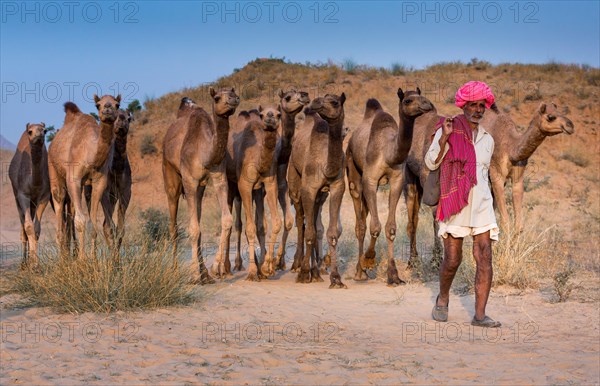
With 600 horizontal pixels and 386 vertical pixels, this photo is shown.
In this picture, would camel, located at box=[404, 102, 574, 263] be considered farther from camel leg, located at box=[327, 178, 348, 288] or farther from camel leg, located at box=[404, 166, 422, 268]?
camel leg, located at box=[327, 178, 348, 288]

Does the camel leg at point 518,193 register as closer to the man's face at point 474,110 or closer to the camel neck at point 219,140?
the man's face at point 474,110

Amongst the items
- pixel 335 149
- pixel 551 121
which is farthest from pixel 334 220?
pixel 551 121

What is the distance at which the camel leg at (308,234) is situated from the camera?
11.4 meters

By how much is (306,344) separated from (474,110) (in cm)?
291

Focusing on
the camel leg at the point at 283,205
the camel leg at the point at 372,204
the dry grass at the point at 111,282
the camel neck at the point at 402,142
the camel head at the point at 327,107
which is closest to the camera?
the dry grass at the point at 111,282

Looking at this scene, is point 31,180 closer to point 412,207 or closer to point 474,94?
point 412,207

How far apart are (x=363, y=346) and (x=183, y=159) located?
5.26m

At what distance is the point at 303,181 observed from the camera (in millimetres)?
11500

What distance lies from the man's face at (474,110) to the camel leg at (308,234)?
151 inches

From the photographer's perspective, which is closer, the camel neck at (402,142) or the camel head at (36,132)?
the camel neck at (402,142)

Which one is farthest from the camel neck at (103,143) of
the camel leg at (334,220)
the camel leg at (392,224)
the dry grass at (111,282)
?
the camel leg at (392,224)

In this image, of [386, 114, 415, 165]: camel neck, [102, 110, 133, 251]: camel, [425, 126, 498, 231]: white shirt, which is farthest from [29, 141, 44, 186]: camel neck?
[425, 126, 498, 231]: white shirt

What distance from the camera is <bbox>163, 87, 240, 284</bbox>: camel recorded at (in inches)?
428

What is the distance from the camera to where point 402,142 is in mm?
10609
